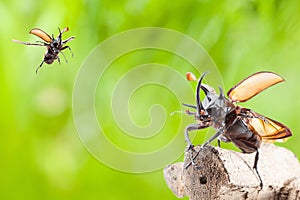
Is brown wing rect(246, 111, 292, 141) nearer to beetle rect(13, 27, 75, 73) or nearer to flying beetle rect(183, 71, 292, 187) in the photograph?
flying beetle rect(183, 71, 292, 187)

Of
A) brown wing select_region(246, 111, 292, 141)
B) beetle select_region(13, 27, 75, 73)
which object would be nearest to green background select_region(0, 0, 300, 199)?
beetle select_region(13, 27, 75, 73)

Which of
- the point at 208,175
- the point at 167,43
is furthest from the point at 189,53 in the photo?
the point at 208,175

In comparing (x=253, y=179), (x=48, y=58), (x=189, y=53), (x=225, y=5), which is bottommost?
(x=253, y=179)

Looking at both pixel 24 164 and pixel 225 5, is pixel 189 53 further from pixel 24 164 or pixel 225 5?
pixel 24 164

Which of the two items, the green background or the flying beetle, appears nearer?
the flying beetle

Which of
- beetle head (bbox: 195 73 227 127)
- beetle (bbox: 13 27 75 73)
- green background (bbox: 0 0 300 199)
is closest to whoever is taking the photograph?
beetle head (bbox: 195 73 227 127)

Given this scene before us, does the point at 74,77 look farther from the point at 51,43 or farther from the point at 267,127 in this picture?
the point at 267,127

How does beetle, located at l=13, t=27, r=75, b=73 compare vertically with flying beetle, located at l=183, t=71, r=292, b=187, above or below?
above

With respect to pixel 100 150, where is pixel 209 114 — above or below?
below
